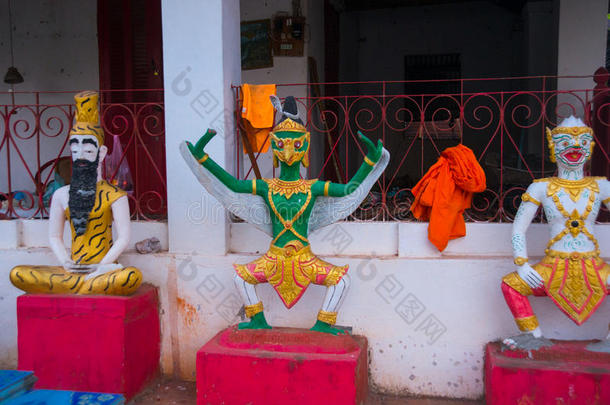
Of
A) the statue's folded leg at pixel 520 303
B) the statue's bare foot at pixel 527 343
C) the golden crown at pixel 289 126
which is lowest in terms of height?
the statue's bare foot at pixel 527 343

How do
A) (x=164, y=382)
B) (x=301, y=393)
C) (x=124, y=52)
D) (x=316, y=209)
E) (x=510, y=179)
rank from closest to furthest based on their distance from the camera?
1. (x=301, y=393)
2. (x=316, y=209)
3. (x=164, y=382)
4. (x=510, y=179)
5. (x=124, y=52)

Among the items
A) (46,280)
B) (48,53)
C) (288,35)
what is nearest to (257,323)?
(46,280)

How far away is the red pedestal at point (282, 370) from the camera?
319 centimetres

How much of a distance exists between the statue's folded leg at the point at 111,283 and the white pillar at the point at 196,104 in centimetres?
56

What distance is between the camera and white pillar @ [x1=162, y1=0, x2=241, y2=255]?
157 inches

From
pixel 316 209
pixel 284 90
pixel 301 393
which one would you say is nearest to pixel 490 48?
pixel 284 90

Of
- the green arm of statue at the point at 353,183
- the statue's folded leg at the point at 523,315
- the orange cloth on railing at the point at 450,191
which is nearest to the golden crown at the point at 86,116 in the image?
the green arm of statue at the point at 353,183

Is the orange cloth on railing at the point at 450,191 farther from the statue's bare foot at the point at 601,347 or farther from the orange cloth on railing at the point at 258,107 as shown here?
the orange cloth on railing at the point at 258,107

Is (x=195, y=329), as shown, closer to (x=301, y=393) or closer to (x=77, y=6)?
(x=301, y=393)

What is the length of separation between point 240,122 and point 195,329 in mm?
1746

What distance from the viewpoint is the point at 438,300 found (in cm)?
382

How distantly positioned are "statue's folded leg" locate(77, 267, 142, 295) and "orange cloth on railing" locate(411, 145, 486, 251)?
2.23m

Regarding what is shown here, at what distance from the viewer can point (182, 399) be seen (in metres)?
3.89

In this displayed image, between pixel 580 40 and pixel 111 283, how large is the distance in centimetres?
523
